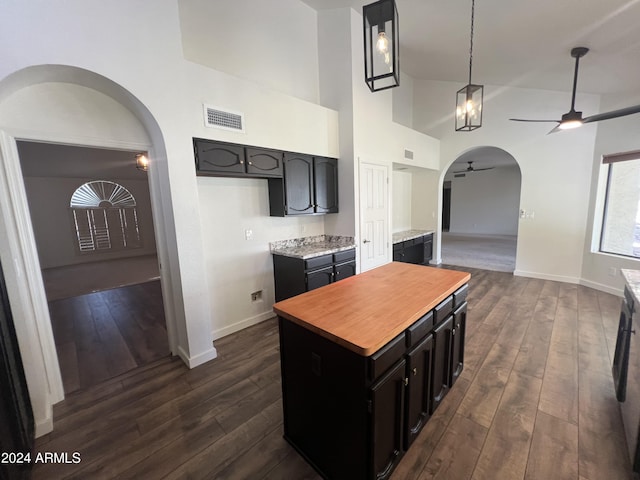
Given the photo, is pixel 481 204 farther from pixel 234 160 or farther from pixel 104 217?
pixel 104 217

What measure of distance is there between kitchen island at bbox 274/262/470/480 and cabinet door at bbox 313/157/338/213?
191 centimetres

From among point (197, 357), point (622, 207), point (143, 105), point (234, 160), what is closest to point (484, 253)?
point (622, 207)

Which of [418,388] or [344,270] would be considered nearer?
[418,388]

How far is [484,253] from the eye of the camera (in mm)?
7113

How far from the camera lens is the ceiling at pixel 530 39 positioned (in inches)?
101

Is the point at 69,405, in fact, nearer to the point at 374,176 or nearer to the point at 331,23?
the point at 374,176

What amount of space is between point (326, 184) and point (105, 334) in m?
Answer: 3.27

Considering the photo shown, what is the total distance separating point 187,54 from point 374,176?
2734mm

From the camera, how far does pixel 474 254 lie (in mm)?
7020

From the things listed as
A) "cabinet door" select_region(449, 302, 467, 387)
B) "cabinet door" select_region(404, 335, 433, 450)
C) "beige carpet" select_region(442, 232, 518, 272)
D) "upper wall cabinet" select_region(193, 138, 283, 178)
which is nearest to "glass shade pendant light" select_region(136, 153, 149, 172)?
"upper wall cabinet" select_region(193, 138, 283, 178)

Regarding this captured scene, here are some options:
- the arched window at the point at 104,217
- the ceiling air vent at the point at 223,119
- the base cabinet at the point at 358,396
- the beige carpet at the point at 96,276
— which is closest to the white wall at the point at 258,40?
the ceiling air vent at the point at 223,119

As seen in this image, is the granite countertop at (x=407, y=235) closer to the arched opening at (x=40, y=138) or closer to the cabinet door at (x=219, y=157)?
the cabinet door at (x=219, y=157)

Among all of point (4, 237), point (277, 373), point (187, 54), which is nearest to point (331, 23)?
point (187, 54)

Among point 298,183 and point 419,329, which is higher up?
point 298,183
